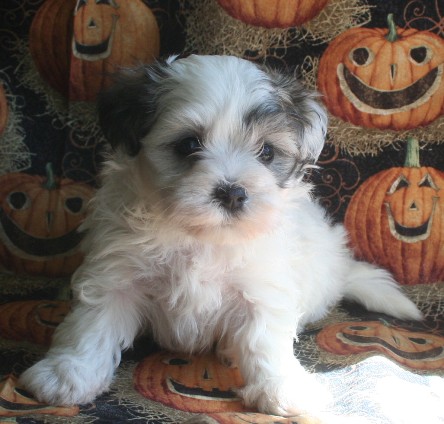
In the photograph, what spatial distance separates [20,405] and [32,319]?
25.5 inches

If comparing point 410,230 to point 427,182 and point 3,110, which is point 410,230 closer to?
point 427,182

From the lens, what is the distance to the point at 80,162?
2.98m

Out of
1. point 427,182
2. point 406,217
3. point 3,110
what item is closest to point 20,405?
point 3,110

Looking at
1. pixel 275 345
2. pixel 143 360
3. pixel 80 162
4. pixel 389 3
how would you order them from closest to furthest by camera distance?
pixel 275 345
pixel 143 360
pixel 389 3
pixel 80 162

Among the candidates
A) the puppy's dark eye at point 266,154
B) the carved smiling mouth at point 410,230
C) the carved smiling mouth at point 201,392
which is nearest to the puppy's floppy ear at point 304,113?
the puppy's dark eye at point 266,154

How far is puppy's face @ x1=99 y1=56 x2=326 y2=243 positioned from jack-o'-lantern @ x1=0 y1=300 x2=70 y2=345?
69 cm

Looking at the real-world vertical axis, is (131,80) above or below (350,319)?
above

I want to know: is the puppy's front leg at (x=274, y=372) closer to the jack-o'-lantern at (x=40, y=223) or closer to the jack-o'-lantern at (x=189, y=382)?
the jack-o'-lantern at (x=189, y=382)

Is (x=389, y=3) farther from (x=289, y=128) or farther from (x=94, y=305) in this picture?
(x=94, y=305)

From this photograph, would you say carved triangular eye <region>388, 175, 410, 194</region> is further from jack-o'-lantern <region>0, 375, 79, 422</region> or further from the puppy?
jack-o'-lantern <region>0, 375, 79, 422</region>

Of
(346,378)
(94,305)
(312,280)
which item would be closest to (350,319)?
(312,280)

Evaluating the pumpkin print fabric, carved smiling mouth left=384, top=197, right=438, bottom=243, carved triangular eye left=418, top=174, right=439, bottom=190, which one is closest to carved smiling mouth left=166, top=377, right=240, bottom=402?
the pumpkin print fabric

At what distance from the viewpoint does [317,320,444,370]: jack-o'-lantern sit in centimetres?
228

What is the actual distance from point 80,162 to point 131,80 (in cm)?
87
